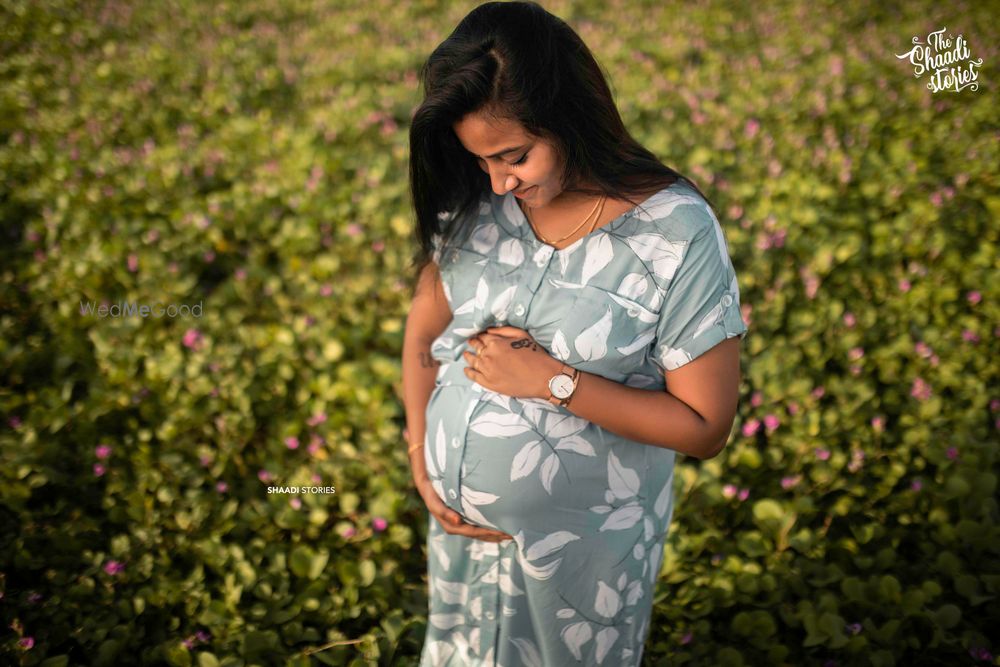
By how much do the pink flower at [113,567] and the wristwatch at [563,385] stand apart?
1.91 meters

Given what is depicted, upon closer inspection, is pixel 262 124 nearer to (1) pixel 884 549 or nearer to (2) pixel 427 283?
(2) pixel 427 283

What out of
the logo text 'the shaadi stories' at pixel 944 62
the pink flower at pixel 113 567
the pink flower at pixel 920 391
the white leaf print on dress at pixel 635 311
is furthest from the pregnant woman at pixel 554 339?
the logo text 'the shaadi stories' at pixel 944 62

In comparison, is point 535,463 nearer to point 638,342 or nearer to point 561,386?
point 561,386

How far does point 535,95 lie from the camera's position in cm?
120

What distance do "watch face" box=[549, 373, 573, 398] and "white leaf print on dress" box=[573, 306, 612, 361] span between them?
0.07 m

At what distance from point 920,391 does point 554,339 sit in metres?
2.16

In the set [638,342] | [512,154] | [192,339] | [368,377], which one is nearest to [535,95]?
[512,154]

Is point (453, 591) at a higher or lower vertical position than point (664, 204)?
lower

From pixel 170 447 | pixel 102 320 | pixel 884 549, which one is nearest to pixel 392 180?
pixel 102 320

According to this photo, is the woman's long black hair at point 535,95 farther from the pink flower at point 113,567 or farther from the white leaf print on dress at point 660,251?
the pink flower at point 113,567

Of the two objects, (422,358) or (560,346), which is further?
(422,358)

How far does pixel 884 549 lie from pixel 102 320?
3573mm

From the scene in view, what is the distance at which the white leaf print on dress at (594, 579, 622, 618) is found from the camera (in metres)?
1.47

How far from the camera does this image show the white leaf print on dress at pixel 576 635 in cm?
150
